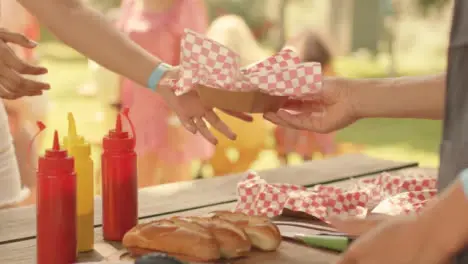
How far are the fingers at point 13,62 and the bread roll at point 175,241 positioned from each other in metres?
0.61

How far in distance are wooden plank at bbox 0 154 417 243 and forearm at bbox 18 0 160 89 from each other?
328 millimetres

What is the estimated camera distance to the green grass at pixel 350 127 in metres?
7.58

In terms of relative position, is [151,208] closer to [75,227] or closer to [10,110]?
[75,227]

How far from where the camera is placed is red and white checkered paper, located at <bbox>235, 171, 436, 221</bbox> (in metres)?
1.65

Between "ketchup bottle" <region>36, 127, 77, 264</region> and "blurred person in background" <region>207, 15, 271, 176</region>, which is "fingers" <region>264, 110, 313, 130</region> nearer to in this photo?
"ketchup bottle" <region>36, 127, 77, 264</region>

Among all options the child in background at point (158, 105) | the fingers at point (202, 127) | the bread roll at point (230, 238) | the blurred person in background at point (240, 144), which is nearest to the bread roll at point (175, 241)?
the bread roll at point (230, 238)

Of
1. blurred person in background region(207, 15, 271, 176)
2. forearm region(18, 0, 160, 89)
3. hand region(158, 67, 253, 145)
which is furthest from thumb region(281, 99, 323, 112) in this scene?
blurred person in background region(207, 15, 271, 176)

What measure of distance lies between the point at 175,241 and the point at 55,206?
0.23m

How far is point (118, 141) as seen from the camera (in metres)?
1.52

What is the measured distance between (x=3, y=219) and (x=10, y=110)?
1999 mm

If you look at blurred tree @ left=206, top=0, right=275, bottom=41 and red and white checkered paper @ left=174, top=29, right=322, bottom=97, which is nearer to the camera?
red and white checkered paper @ left=174, top=29, right=322, bottom=97

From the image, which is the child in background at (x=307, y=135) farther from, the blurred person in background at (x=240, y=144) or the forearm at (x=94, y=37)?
the forearm at (x=94, y=37)

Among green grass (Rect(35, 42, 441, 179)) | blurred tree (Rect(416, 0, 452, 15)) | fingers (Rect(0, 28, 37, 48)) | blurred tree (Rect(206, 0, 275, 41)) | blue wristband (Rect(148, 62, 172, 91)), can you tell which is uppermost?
blurred tree (Rect(416, 0, 452, 15))

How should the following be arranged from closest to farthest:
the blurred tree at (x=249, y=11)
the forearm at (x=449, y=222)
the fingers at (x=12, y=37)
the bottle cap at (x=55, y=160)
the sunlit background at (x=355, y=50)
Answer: the forearm at (x=449, y=222), the bottle cap at (x=55, y=160), the fingers at (x=12, y=37), the blurred tree at (x=249, y=11), the sunlit background at (x=355, y=50)
